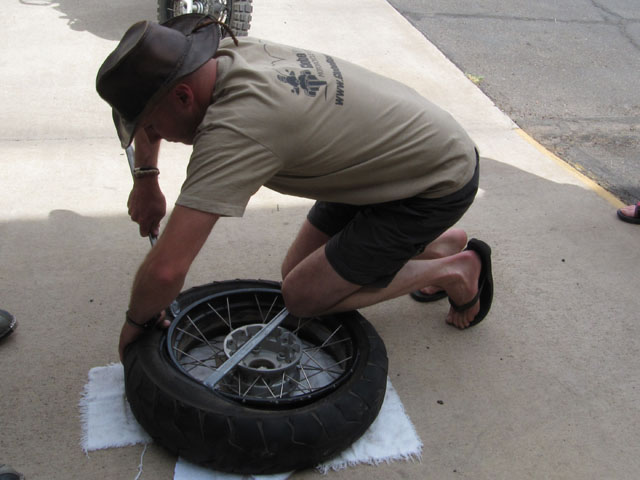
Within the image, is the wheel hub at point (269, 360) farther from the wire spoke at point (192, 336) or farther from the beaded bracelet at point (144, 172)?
the beaded bracelet at point (144, 172)

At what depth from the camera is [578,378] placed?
2.49 metres

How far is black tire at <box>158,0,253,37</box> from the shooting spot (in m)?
5.09

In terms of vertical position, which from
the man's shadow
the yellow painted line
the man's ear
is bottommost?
the man's shadow

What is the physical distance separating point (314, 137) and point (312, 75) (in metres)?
0.20

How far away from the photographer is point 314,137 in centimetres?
184

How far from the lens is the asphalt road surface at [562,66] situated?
4.49 meters

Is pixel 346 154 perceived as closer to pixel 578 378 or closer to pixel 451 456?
pixel 451 456

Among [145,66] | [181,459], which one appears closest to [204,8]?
[145,66]

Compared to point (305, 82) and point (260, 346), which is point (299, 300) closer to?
point (260, 346)

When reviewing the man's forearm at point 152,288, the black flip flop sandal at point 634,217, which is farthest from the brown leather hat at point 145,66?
the black flip flop sandal at point 634,217

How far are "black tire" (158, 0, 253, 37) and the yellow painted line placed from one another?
2311 mm

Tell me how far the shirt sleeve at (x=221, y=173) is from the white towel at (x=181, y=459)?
0.83 meters

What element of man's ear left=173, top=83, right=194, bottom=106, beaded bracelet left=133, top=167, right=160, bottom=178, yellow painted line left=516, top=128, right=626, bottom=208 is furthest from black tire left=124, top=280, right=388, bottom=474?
yellow painted line left=516, top=128, right=626, bottom=208

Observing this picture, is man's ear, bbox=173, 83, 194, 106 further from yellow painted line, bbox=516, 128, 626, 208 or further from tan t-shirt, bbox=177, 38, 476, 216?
yellow painted line, bbox=516, 128, 626, 208
